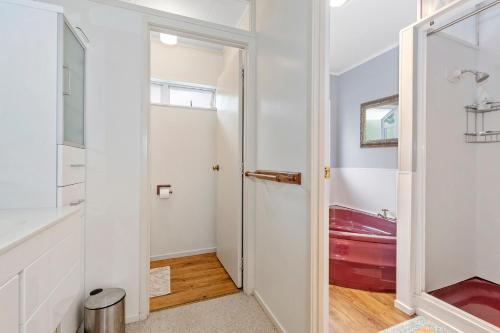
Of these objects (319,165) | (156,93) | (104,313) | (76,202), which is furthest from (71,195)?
(156,93)

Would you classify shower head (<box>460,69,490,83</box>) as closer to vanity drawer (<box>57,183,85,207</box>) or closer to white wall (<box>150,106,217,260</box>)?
white wall (<box>150,106,217,260</box>)

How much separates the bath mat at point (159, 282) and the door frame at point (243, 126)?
314mm

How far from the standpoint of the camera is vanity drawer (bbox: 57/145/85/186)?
1.12 meters

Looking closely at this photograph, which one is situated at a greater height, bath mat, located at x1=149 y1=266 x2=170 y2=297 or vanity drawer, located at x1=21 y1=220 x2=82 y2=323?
vanity drawer, located at x1=21 y1=220 x2=82 y2=323

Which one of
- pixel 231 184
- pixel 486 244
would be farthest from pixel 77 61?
pixel 486 244

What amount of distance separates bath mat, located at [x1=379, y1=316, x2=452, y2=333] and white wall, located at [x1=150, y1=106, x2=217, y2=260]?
2.00m

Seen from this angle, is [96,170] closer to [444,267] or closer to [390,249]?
[390,249]

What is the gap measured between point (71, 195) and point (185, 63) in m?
2.18

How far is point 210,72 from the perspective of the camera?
2.96 metres

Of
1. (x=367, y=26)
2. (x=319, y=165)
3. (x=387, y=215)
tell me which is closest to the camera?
(x=319, y=165)

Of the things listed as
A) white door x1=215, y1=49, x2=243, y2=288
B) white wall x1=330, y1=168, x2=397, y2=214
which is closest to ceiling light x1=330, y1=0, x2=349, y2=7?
white door x1=215, y1=49, x2=243, y2=288

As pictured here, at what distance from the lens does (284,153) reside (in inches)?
57.5

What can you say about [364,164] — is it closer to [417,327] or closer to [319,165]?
[417,327]

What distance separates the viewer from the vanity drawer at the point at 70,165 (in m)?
1.12
